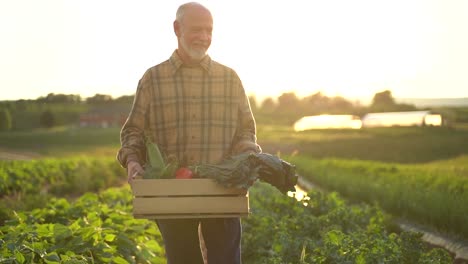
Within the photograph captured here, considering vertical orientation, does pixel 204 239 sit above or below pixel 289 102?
above

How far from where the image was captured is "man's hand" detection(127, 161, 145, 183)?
10.4 ft

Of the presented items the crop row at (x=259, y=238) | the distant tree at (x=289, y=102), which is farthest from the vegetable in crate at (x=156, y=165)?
the distant tree at (x=289, y=102)

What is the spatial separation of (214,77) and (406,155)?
25.2 metres

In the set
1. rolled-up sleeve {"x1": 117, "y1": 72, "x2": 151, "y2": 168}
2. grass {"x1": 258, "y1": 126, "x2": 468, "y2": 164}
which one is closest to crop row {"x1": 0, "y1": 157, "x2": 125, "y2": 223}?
rolled-up sleeve {"x1": 117, "y1": 72, "x2": 151, "y2": 168}

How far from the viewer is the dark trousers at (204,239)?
130 inches

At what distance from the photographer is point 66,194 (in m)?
14.2

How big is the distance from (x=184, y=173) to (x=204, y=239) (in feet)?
1.42

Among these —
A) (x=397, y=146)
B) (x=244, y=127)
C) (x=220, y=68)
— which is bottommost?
(x=397, y=146)

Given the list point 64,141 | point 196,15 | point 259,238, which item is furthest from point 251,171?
point 64,141

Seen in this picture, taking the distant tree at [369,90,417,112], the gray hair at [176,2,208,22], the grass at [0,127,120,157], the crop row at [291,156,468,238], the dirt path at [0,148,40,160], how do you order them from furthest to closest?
the distant tree at [369,90,417,112]
the grass at [0,127,120,157]
the dirt path at [0,148,40,160]
the crop row at [291,156,468,238]
the gray hair at [176,2,208,22]

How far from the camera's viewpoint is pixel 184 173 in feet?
10.3

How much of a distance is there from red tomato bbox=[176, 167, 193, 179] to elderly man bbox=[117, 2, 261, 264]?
192mm

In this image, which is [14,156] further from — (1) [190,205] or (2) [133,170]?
(1) [190,205]

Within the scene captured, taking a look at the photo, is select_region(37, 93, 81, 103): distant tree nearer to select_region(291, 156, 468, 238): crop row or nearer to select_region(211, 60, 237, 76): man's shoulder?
select_region(291, 156, 468, 238): crop row
